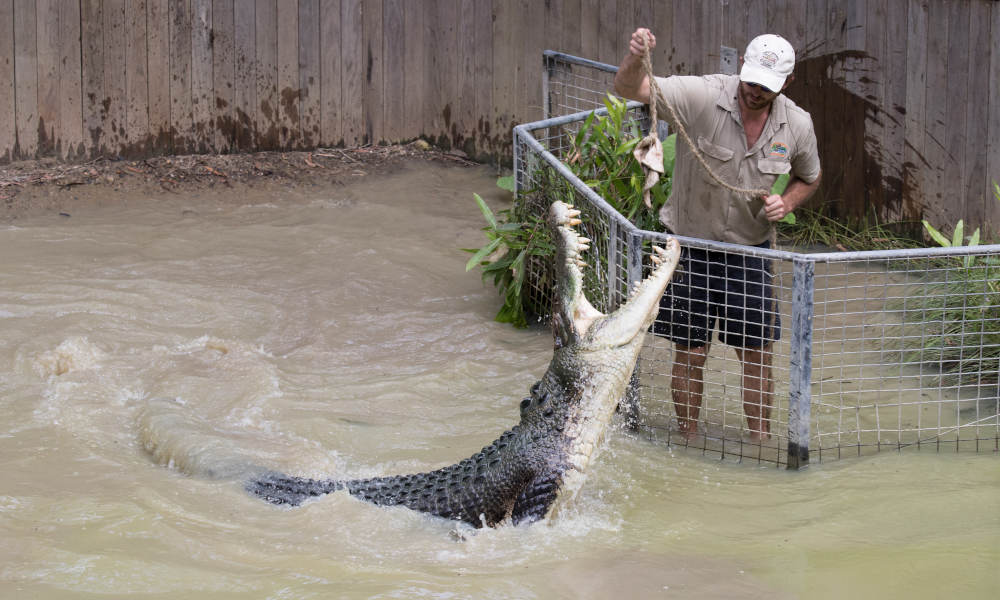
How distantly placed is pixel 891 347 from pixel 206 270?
4.14 metres

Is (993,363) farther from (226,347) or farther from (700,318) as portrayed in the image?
(226,347)

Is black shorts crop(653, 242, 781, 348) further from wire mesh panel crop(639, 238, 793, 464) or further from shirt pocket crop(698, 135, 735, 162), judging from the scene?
shirt pocket crop(698, 135, 735, 162)

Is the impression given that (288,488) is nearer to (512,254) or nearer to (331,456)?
(331,456)

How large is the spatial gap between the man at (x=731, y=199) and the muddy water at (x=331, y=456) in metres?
0.49

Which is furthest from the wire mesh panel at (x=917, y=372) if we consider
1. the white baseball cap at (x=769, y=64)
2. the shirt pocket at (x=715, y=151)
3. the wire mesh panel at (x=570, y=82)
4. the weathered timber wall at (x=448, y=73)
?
the wire mesh panel at (x=570, y=82)

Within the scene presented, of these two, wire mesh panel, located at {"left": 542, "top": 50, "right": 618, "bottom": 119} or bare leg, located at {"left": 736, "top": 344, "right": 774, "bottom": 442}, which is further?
wire mesh panel, located at {"left": 542, "top": 50, "right": 618, "bottom": 119}

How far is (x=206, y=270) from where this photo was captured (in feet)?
21.5

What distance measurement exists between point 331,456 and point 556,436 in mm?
1172

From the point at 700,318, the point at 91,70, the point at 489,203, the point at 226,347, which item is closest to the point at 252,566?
the point at 700,318

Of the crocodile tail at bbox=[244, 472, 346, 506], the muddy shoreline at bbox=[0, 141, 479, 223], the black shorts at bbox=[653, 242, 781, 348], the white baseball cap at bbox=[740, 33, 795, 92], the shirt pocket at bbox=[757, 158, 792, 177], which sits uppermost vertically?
the white baseball cap at bbox=[740, 33, 795, 92]

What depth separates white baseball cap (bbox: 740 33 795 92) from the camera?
4.18 m

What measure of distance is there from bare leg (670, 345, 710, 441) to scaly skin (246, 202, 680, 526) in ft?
2.78

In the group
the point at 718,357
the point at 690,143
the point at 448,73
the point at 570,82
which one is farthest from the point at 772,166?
the point at 448,73

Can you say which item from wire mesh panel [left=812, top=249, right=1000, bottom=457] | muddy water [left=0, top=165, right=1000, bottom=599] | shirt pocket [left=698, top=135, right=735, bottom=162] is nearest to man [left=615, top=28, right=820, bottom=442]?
shirt pocket [left=698, top=135, right=735, bottom=162]
